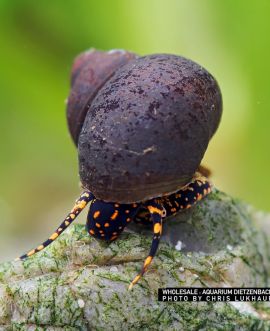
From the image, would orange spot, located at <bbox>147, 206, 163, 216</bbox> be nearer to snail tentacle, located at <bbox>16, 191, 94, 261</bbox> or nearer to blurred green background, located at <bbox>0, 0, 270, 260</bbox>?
snail tentacle, located at <bbox>16, 191, 94, 261</bbox>

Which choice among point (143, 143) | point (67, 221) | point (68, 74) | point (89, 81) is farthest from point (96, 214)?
point (68, 74)

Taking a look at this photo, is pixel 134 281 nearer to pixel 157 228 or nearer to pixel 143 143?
pixel 157 228

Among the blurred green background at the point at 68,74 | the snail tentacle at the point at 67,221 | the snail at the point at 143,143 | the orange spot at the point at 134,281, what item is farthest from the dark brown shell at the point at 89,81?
the blurred green background at the point at 68,74

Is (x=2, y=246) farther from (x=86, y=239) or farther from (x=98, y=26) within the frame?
(x=86, y=239)

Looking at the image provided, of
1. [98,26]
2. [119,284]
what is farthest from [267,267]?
[98,26]

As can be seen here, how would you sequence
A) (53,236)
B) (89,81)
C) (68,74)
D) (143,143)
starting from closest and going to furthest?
1. (143,143)
2. (53,236)
3. (89,81)
4. (68,74)

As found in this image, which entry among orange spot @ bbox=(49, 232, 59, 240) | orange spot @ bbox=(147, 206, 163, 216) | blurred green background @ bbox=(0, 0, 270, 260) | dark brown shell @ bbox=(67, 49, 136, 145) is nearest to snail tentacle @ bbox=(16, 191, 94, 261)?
orange spot @ bbox=(49, 232, 59, 240)
